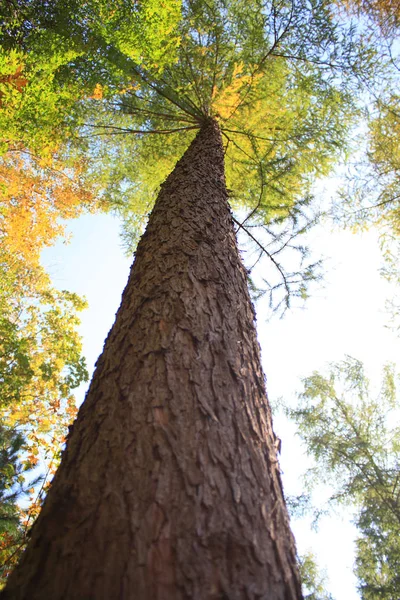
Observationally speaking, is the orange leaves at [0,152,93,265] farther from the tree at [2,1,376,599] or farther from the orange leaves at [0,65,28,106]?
the tree at [2,1,376,599]

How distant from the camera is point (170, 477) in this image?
971 millimetres

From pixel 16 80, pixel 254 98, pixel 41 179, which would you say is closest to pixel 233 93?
pixel 254 98

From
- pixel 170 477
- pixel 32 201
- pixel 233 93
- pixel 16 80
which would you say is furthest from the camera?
pixel 32 201

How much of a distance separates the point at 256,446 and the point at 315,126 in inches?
228

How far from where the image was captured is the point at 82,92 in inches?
184

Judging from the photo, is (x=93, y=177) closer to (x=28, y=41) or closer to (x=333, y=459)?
(x=28, y=41)

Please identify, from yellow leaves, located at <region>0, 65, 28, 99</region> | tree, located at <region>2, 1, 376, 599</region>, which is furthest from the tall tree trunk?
yellow leaves, located at <region>0, 65, 28, 99</region>

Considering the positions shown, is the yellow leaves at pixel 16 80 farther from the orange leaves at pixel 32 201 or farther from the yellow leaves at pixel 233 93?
the orange leaves at pixel 32 201

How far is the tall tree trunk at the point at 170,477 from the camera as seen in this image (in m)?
0.81

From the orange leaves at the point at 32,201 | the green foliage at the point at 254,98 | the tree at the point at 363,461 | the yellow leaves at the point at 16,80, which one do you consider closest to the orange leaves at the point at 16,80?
the yellow leaves at the point at 16,80

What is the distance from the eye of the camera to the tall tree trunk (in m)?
0.81

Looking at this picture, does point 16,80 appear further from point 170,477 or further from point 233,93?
point 170,477

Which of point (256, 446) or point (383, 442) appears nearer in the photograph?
point (256, 446)

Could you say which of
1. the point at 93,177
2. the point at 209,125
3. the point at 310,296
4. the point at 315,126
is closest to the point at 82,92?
the point at 209,125
